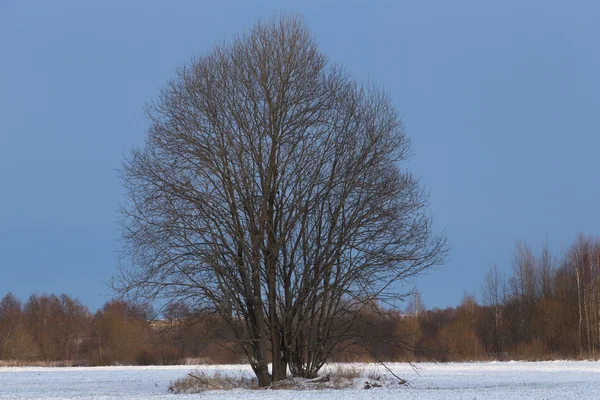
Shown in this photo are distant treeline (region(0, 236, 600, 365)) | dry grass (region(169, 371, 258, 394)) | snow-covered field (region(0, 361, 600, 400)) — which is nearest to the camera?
snow-covered field (region(0, 361, 600, 400))

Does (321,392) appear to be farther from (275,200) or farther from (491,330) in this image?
(491,330)

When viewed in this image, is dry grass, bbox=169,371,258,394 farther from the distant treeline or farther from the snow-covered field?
the distant treeline

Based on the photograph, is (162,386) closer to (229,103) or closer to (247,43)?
(229,103)

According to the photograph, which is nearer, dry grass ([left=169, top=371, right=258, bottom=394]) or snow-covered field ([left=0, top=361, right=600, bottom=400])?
snow-covered field ([left=0, top=361, right=600, bottom=400])

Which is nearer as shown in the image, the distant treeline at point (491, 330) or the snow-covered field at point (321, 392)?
the snow-covered field at point (321, 392)

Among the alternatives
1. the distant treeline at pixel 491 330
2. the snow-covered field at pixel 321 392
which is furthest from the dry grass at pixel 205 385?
the distant treeline at pixel 491 330

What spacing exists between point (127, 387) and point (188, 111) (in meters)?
11.7

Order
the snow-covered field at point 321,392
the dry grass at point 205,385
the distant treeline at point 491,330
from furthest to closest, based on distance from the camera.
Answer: the distant treeline at point 491,330 < the dry grass at point 205,385 < the snow-covered field at point 321,392

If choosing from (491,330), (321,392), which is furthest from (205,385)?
(491,330)

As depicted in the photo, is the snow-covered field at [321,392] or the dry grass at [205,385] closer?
the snow-covered field at [321,392]

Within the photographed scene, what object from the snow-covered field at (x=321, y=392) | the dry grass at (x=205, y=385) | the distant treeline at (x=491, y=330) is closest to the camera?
the snow-covered field at (x=321, y=392)

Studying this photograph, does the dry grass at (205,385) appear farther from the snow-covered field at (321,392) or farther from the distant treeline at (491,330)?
the distant treeline at (491,330)

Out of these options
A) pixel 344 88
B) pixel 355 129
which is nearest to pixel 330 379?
pixel 355 129

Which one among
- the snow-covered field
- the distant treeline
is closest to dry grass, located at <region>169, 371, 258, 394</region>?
the snow-covered field
